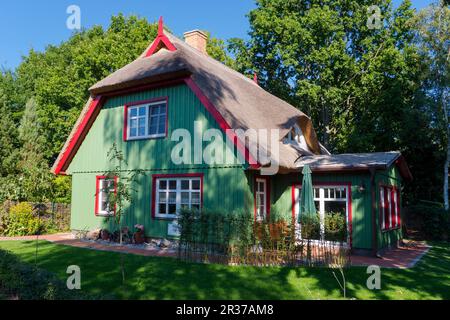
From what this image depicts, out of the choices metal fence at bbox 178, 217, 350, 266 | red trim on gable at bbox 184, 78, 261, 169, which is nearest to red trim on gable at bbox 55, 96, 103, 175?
red trim on gable at bbox 184, 78, 261, 169

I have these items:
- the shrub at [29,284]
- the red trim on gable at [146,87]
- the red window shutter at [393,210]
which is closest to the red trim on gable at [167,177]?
the red trim on gable at [146,87]

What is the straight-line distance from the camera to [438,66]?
24.1m

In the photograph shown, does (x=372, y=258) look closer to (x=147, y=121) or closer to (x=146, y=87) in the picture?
(x=147, y=121)

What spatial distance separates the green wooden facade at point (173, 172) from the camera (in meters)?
12.8

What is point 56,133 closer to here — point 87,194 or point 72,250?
point 87,194

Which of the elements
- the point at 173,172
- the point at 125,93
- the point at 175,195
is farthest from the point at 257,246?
the point at 125,93

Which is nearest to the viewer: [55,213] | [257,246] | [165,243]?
[257,246]

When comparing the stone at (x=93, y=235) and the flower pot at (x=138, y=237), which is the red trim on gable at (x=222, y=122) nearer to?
the flower pot at (x=138, y=237)

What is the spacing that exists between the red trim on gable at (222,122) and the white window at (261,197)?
71.6 inches

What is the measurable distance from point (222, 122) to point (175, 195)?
141 inches

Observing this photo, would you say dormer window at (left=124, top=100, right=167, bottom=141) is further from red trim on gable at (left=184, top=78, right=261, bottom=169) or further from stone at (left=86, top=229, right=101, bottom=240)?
stone at (left=86, top=229, right=101, bottom=240)

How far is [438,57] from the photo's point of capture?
78.7ft

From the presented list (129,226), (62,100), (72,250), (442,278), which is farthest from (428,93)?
(62,100)

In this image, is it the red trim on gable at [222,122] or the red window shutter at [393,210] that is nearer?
the red trim on gable at [222,122]
